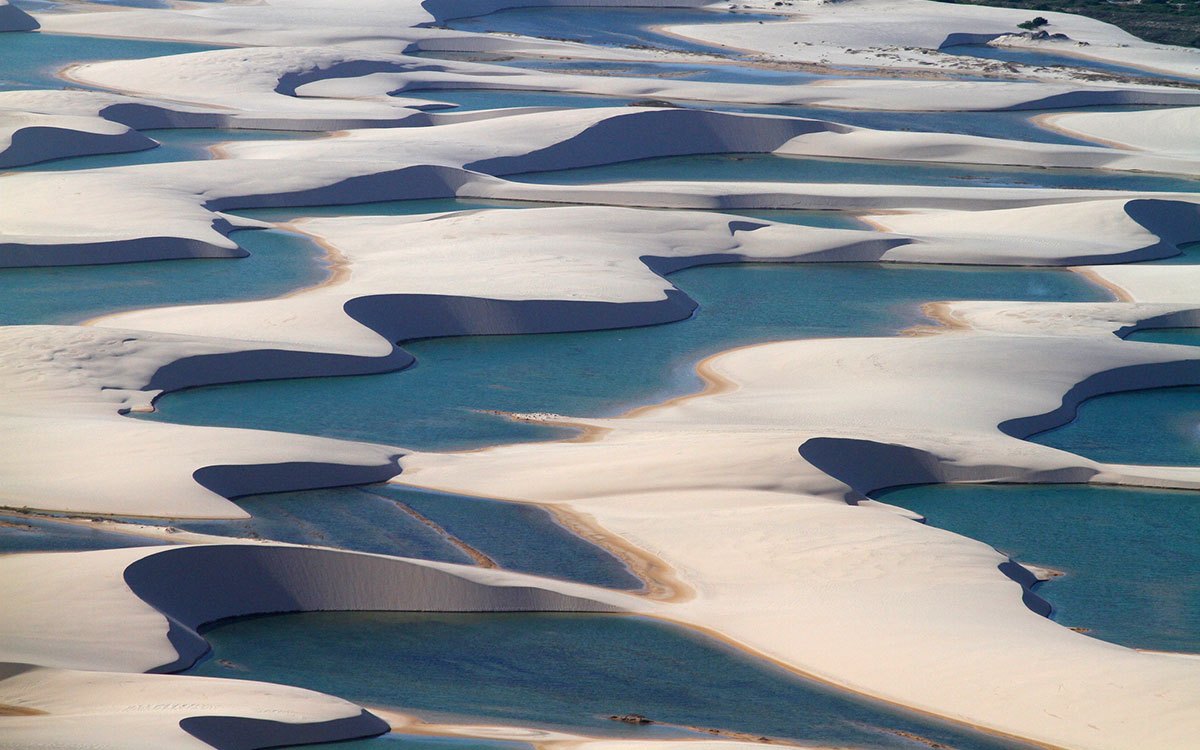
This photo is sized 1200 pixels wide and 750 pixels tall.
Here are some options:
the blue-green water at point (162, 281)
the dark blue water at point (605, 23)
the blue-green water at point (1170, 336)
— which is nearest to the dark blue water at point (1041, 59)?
the dark blue water at point (605, 23)

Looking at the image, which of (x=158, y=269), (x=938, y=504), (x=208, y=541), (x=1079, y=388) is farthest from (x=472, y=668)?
(x=158, y=269)

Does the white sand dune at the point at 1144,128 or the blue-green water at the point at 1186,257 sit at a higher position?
the white sand dune at the point at 1144,128

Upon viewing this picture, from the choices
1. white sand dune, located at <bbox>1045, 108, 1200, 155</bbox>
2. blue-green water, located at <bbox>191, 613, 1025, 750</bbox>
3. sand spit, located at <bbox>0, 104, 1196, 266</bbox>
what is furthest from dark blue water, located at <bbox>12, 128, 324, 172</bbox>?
blue-green water, located at <bbox>191, 613, 1025, 750</bbox>

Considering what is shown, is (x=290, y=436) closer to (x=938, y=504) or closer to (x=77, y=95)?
(x=938, y=504)

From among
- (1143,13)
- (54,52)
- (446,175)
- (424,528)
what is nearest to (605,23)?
(54,52)

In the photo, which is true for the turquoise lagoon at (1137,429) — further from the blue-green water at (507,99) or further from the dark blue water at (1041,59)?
the dark blue water at (1041,59)
